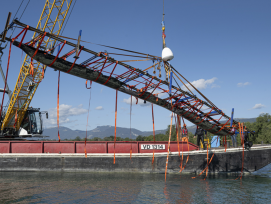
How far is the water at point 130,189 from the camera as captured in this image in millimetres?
9703

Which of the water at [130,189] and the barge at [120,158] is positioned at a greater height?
the barge at [120,158]

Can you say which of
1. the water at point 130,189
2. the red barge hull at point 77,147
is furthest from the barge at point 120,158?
the water at point 130,189

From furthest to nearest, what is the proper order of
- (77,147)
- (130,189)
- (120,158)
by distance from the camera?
1. (77,147)
2. (120,158)
3. (130,189)

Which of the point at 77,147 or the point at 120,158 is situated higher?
the point at 77,147

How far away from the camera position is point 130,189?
37.5ft

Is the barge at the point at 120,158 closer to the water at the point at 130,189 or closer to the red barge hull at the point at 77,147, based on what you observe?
the red barge hull at the point at 77,147

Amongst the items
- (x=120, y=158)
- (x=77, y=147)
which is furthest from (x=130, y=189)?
(x=77, y=147)

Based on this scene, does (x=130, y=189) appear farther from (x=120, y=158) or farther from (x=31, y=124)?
(x=31, y=124)

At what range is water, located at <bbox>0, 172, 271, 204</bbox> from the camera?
9703mm

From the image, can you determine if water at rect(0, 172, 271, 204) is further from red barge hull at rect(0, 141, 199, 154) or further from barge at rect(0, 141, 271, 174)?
red barge hull at rect(0, 141, 199, 154)

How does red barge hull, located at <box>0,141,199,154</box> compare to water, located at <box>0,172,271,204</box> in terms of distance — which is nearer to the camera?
water, located at <box>0,172,271,204</box>

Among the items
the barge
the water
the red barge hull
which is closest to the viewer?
the water

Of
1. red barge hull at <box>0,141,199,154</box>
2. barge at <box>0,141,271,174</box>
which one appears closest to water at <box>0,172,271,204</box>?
barge at <box>0,141,271,174</box>

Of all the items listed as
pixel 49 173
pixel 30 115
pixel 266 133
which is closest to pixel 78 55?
pixel 49 173
